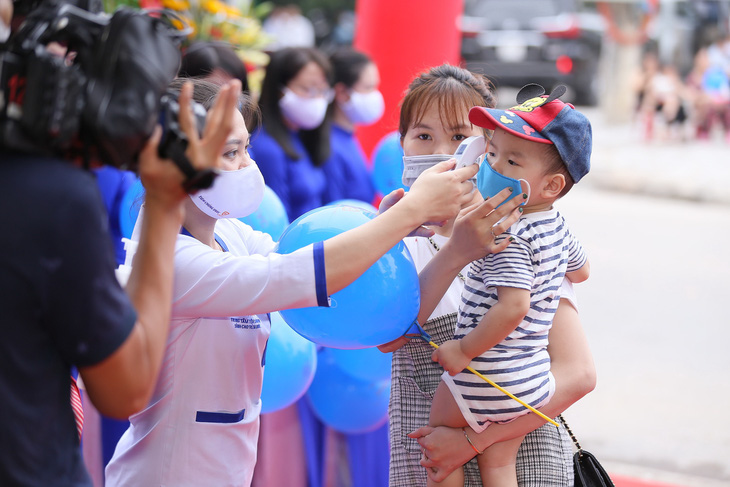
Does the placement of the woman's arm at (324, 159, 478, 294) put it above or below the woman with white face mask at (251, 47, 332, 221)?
above

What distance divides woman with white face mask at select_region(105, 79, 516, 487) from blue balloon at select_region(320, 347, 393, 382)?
2.86ft

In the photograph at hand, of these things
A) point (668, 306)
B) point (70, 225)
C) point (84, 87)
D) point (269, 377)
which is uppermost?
point (84, 87)

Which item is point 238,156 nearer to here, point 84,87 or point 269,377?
point 84,87

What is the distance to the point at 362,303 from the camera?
163 centimetres

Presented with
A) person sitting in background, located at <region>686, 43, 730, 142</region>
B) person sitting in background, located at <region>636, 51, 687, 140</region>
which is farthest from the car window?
person sitting in background, located at <region>686, 43, 730, 142</region>

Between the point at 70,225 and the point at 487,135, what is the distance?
1.23m

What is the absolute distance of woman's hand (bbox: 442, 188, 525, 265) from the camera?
1.53 meters

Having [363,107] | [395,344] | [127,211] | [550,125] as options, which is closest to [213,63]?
[127,211]

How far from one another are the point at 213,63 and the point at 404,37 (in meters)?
1.91

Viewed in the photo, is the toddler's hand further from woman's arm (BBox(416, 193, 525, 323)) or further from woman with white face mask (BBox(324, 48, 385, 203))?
woman with white face mask (BBox(324, 48, 385, 203))

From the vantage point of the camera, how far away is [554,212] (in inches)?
64.5

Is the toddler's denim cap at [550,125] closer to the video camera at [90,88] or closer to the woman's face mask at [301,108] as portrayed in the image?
the video camera at [90,88]

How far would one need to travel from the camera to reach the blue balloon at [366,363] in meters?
2.56

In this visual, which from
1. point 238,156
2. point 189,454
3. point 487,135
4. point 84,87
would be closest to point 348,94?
point 487,135
